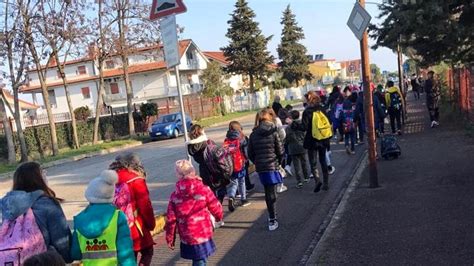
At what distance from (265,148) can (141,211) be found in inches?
131

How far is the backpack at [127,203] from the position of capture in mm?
4754

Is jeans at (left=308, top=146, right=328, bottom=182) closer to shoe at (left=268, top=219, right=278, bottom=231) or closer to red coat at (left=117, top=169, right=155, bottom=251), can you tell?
shoe at (left=268, top=219, right=278, bottom=231)

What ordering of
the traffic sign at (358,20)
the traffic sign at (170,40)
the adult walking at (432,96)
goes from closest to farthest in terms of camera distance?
the traffic sign at (170,40) → the traffic sign at (358,20) → the adult walking at (432,96)

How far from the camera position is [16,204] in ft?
12.2

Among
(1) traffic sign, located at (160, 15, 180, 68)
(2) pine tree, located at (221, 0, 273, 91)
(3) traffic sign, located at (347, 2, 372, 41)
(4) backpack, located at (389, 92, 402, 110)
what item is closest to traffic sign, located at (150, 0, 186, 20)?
(1) traffic sign, located at (160, 15, 180, 68)

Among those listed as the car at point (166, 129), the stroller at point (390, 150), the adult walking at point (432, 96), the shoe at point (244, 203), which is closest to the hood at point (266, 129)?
the shoe at point (244, 203)

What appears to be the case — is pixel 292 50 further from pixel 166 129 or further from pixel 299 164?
pixel 299 164

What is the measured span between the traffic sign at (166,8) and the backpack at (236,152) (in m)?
2.75

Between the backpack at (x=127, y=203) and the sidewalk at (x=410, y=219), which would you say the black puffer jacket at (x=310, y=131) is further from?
the backpack at (x=127, y=203)

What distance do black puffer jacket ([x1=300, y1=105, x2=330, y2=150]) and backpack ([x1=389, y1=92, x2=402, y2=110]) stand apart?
25.1 feet

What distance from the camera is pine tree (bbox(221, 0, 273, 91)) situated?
6144cm

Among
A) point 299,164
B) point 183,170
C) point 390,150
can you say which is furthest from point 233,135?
point 390,150

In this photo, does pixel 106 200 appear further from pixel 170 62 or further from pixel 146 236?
pixel 170 62

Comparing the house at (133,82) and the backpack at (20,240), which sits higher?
the house at (133,82)
